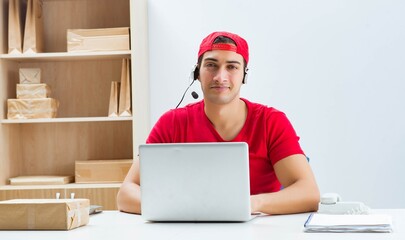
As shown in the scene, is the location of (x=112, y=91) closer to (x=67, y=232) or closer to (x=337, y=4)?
(x=337, y=4)

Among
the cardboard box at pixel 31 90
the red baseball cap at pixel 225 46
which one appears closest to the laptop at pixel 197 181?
the red baseball cap at pixel 225 46

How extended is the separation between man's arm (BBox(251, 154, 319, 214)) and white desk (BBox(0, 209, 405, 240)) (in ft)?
0.22

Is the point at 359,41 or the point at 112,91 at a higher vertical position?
the point at 359,41

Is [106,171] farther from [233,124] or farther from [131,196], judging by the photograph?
[131,196]

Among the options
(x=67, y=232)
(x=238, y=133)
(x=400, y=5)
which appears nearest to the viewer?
(x=67, y=232)

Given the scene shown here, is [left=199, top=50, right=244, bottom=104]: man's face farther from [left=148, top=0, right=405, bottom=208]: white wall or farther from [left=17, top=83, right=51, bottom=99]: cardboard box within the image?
[left=17, top=83, right=51, bottom=99]: cardboard box

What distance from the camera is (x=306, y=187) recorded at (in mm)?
2406

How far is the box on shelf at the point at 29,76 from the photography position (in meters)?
4.04

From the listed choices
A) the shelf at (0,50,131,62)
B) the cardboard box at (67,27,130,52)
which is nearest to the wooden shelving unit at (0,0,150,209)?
the shelf at (0,50,131,62)

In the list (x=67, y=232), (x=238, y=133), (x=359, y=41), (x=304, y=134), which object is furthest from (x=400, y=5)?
(x=67, y=232)

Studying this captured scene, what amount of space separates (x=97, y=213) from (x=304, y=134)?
190 centimetres

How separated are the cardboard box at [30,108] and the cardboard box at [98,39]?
351 mm

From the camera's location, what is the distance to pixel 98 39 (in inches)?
154

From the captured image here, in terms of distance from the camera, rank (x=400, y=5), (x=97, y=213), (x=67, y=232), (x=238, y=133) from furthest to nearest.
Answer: (x=400, y=5)
(x=238, y=133)
(x=97, y=213)
(x=67, y=232)
